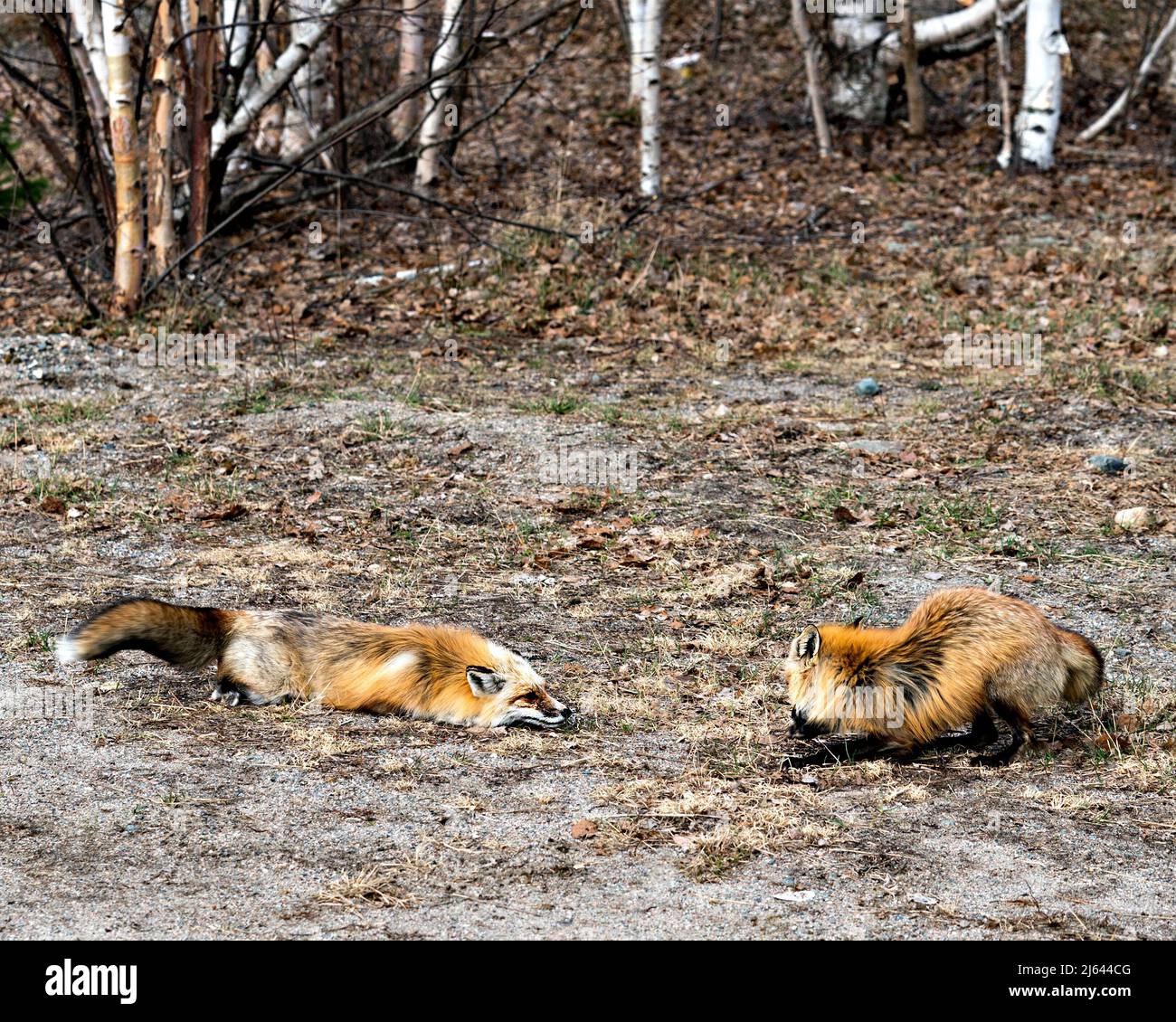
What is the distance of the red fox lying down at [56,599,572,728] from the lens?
5.45 meters

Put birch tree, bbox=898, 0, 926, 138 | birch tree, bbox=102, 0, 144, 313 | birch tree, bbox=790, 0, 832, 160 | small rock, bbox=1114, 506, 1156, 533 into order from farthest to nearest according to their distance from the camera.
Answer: birch tree, bbox=898, 0, 926, 138 → birch tree, bbox=790, 0, 832, 160 → birch tree, bbox=102, 0, 144, 313 → small rock, bbox=1114, 506, 1156, 533

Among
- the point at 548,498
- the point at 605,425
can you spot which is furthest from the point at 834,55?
the point at 548,498

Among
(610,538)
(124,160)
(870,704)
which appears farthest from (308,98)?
(870,704)

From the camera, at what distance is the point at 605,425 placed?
33.6 ft

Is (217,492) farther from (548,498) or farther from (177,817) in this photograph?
(177,817)

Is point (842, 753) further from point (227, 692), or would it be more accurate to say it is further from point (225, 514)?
point (225, 514)

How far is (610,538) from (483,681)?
2.68 m

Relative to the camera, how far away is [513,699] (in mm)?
5461

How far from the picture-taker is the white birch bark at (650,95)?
52.2 ft

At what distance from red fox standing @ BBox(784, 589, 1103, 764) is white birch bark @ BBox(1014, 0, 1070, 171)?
14806 mm

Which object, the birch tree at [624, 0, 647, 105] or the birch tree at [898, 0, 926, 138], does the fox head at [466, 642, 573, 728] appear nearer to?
the birch tree at [624, 0, 647, 105]

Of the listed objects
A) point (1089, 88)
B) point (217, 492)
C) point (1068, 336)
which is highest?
point (1089, 88)

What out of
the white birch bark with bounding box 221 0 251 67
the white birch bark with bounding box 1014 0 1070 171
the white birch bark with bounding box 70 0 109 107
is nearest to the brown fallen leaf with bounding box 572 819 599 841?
the white birch bark with bounding box 70 0 109 107
